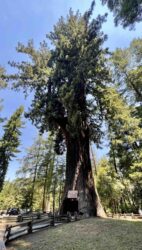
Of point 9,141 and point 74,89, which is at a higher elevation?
point 9,141

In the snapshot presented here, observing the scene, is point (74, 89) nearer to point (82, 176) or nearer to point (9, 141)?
point (82, 176)

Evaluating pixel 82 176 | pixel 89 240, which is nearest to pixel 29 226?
pixel 89 240

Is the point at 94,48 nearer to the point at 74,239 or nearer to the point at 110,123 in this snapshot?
the point at 110,123

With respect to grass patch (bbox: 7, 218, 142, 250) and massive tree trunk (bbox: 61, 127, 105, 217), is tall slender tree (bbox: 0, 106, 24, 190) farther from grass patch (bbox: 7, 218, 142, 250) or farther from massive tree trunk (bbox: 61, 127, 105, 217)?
grass patch (bbox: 7, 218, 142, 250)

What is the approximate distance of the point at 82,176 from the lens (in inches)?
650

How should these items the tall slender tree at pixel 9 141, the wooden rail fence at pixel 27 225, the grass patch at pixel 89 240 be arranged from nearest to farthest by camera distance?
the grass patch at pixel 89 240 < the wooden rail fence at pixel 27 225 < the tall slender tree at pixel 9 141

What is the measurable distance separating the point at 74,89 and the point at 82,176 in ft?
22.2

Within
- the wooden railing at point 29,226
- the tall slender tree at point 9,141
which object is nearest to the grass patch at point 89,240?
the wooden railing at point 29,226

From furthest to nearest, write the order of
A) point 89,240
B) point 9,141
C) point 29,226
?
point 9,141 < point 29,226 < point 89,240

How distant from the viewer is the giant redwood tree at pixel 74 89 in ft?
52.9

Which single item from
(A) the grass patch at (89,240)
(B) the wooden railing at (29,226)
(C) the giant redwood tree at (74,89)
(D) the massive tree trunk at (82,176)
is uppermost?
(C) the giant redwood tree at (74,89)

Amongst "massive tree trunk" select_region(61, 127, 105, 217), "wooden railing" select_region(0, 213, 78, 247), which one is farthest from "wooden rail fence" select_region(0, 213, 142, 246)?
"massive tree trunk" select_region(61, 127, 105, 217)

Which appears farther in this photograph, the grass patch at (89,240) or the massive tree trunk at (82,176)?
the massive tree trunk at (82,176)

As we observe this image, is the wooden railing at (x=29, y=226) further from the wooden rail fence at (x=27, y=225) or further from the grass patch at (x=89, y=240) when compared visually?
the grass patch at (x=89, y=240)
